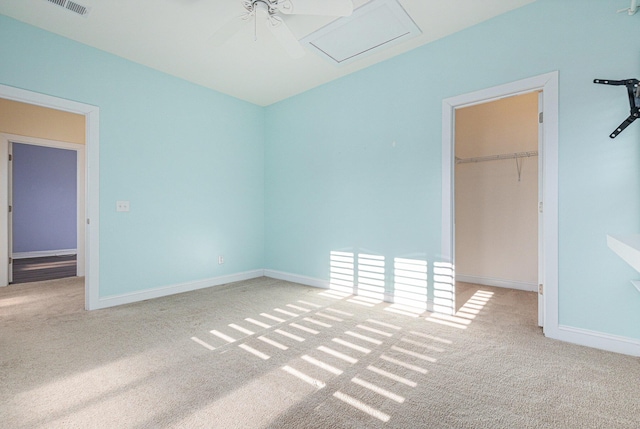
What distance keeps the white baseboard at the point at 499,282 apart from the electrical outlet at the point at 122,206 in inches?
171

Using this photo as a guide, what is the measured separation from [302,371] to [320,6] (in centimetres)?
239

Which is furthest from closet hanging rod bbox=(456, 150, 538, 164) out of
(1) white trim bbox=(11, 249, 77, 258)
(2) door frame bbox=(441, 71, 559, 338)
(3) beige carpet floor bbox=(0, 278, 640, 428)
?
(1) white trim bbox=(11, 249, 77, 258)

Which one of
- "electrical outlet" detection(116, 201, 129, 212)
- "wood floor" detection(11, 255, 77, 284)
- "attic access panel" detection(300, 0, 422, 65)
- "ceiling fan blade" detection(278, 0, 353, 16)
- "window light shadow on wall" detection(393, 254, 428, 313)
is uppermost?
"attic access panel" detection(300, 0, 422, 65)

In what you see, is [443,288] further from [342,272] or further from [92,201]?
[92,201]

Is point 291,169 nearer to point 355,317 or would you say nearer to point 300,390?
point 355,317

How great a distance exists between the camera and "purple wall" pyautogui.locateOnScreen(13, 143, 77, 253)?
650 centimetres

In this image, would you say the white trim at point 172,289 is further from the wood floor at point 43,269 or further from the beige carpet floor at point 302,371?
the wood floor at point 43,269

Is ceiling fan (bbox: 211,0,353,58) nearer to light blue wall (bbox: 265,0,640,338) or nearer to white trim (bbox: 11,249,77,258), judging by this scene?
light blue wall (bbox: 265,0,640,338)

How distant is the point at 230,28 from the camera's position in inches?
90.9

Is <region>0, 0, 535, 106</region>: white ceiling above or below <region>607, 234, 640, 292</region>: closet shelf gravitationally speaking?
above

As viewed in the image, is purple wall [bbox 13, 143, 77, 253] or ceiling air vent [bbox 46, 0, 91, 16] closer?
ceiling air vent [bbox 46, 0, 91, 16]

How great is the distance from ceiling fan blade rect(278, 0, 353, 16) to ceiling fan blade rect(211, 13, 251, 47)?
0.34m

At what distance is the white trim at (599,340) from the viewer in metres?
2.05

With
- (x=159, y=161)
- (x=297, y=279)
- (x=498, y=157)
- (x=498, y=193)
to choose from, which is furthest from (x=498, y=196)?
(x=159, y=161)
